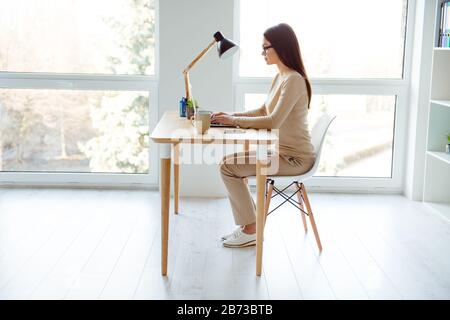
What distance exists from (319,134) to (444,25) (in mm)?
1306

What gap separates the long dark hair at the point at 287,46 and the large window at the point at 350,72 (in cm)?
133

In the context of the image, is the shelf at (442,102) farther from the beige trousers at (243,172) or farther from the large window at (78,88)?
the large window at (78,88)

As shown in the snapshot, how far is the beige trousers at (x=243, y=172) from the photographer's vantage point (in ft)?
12.5

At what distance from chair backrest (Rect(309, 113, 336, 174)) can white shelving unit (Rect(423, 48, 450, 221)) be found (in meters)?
1.03

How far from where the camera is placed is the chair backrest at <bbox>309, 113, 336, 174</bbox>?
3.86m

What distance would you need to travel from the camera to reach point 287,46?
3.84 metres

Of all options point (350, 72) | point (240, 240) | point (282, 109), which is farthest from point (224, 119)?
point (350, 72)

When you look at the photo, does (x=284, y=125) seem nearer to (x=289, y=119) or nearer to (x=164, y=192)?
(x=289, y=119)

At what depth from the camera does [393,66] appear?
5.22m

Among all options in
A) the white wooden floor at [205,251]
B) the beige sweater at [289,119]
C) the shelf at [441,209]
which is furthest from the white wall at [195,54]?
the shelf at [441,209]

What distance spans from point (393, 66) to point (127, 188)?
2.13m

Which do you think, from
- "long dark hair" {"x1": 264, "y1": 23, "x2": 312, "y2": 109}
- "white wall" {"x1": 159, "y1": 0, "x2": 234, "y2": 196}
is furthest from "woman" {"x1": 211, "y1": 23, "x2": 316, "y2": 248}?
"white wall" {"x1": 159, "y1": 0, "x2": 234, "y2": 196}

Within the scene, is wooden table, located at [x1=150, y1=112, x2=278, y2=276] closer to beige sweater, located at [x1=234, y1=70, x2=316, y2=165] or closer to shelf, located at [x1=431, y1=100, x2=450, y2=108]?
beige sweater, located at [x1=234, y1=70, x2=316, y2=165]
